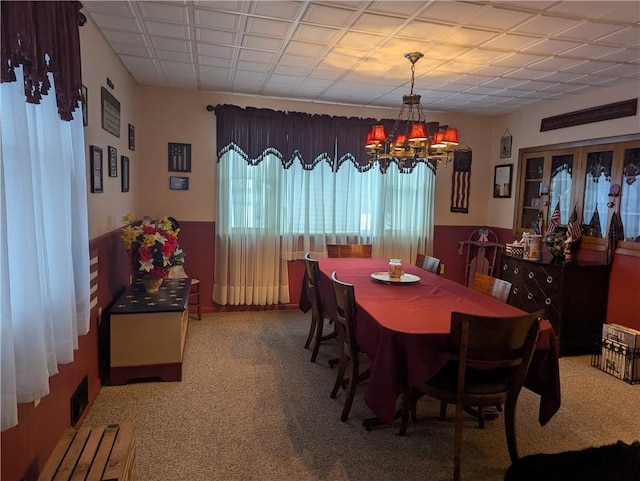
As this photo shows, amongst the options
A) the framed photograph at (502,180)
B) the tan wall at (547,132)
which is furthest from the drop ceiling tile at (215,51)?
the framed photograph at (502,180)

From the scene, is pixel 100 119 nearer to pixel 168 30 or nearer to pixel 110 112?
pixel 110 112

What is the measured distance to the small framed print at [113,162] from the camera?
3.40 meters

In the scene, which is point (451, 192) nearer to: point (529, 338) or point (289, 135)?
point (289, 135)

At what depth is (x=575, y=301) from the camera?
4.02 meters

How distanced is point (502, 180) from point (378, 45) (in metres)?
3.18

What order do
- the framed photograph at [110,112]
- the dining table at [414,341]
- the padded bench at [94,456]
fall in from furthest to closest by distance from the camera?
the framed photograph at [110,112] → the dining table at [414,341] → the padded bench at [94,456]

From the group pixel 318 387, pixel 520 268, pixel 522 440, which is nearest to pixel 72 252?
pixel 318 387

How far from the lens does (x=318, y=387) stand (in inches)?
127

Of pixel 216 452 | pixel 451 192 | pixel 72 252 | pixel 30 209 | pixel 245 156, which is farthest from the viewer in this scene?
pixel 451 192

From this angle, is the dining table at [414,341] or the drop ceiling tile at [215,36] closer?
the dining table at [414,341]

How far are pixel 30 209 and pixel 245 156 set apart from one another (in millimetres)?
3438

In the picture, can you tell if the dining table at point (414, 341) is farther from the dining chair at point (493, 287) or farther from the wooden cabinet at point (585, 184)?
the wooden cabinet at point (585, 184)

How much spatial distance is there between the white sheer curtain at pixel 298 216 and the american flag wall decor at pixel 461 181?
0.40 m

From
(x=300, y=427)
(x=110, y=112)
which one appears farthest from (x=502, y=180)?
(x=110, y=112)
